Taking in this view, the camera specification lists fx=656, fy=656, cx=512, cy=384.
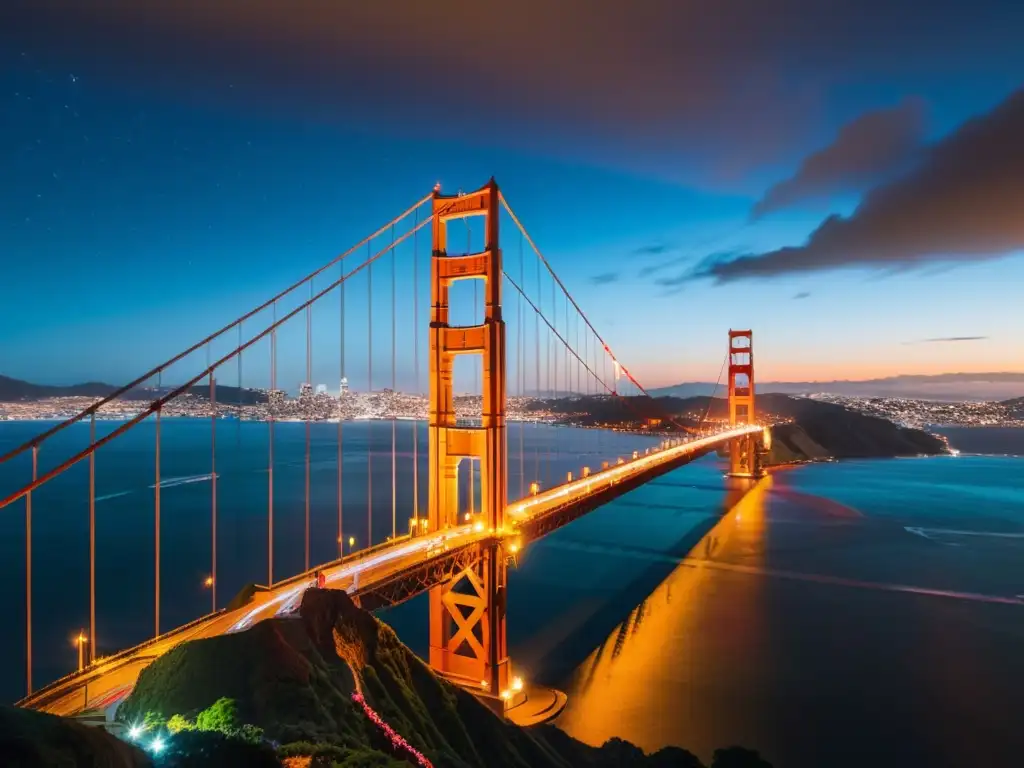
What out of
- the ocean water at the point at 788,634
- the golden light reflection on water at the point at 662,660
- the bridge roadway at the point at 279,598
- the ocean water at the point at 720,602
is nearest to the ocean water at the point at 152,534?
the ocean water at the point at 720,602

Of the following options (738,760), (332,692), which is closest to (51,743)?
(332,692)

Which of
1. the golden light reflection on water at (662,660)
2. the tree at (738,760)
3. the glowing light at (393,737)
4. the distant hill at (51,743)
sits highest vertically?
the distant hill at (51,743)

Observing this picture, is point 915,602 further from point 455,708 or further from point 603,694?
point 455,708

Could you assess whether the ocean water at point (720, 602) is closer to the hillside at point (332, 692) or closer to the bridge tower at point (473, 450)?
the bridge tower at point (473, 450)

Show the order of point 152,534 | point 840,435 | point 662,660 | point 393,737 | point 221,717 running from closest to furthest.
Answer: point 221,717
point 393,737
point 662,660
point 152,534
point 840,435

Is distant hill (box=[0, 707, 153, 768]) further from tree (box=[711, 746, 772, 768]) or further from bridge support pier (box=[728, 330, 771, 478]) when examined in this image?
bridge support pier (box=[728, 330, 771, 478])

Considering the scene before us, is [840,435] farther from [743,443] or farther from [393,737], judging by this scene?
[393,737]

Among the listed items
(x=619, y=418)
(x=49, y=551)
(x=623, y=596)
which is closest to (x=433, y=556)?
(x=623, y=596)
